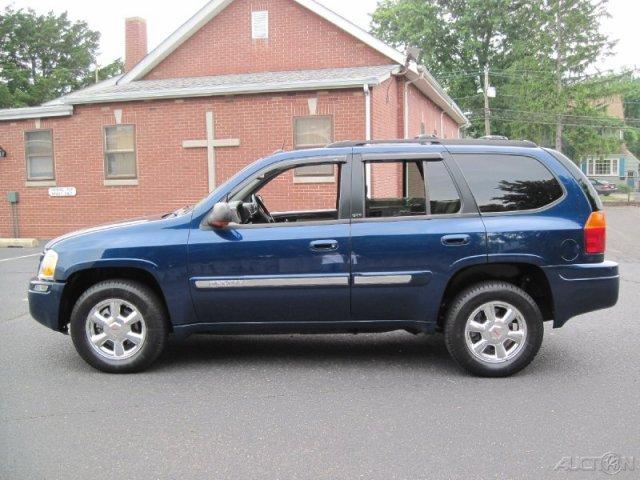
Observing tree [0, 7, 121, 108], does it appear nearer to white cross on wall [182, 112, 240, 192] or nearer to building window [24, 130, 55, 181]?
building window [24, 130, 55, 181]

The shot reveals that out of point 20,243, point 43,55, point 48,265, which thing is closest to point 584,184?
point 48,265

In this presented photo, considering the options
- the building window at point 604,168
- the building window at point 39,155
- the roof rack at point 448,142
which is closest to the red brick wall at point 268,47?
the building window at point 39,155

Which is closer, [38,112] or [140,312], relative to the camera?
[140,312]

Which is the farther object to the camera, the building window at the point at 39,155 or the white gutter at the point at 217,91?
the building window at the point at 39,155

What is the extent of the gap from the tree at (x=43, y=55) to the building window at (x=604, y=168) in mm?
42915

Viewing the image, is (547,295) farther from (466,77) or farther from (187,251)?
(466,77)

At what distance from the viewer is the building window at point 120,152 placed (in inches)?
632

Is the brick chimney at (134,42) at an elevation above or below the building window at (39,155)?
above

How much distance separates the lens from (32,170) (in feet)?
55.9

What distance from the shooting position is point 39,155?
16.9m

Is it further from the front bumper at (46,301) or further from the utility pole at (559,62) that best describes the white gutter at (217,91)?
the utility pole at (559,62)

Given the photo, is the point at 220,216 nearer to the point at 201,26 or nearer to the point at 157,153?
the point at 157,153

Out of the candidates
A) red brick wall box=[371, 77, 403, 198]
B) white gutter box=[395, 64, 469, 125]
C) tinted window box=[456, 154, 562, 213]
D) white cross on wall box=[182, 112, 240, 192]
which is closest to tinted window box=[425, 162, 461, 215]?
tinted window box=[456, 154, 562, 213]

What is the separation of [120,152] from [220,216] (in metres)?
12.1
